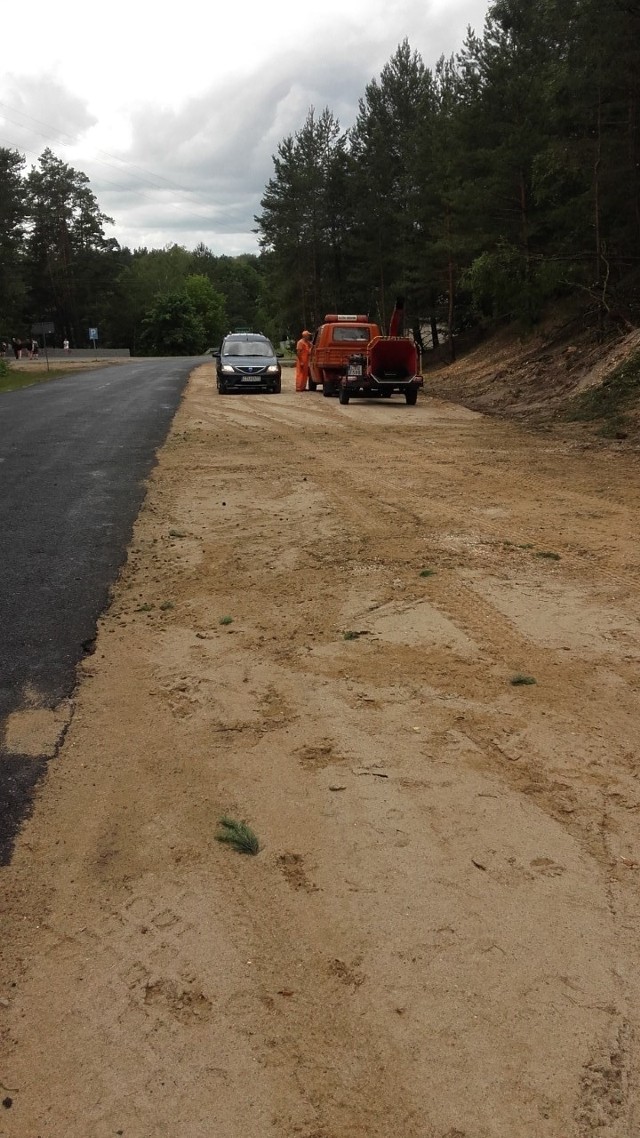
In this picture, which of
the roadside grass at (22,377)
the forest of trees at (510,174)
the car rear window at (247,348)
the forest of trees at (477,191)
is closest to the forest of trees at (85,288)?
the forest of trees at (477,191)

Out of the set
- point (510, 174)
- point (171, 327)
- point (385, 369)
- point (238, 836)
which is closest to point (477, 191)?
point (510, 174)

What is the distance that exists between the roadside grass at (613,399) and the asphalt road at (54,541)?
8.34 meters

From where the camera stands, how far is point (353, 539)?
26.8ft

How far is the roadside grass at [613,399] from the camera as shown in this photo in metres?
16.4

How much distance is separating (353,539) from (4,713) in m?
4.25

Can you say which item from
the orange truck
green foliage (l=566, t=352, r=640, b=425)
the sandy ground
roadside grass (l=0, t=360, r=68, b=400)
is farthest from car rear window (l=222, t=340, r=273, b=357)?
the sandy ground

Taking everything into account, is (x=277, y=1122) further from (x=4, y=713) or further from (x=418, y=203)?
(x=418, y=203)

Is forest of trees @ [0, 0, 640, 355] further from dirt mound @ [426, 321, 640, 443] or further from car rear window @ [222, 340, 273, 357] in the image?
car rear window @ [222, 340, 273, 357]

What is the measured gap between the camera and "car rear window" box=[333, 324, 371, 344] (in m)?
26.2

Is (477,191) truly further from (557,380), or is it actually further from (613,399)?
(613,399)

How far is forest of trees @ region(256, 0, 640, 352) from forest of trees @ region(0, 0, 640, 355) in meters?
0.05

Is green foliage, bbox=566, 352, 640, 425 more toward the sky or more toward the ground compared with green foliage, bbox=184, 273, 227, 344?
more toward the ground

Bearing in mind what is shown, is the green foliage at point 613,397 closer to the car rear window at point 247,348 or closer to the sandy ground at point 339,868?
the sandy ground at point 339,868

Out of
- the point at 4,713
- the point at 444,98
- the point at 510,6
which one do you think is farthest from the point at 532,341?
the point at 4,713
